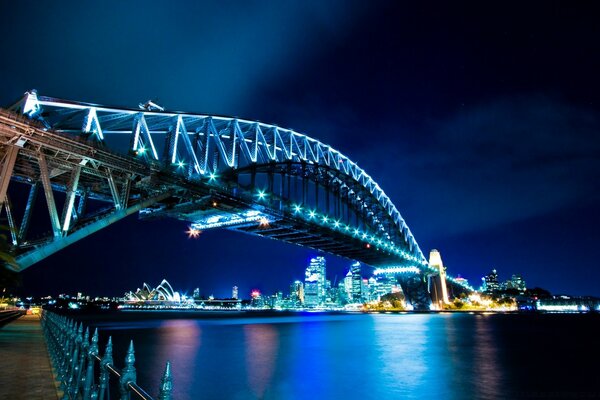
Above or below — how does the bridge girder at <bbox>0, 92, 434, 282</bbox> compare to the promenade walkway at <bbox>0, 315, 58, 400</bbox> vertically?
above

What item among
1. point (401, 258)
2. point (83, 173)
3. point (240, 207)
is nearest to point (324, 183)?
point (401, 258)

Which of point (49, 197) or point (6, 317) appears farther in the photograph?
point (6, 317)

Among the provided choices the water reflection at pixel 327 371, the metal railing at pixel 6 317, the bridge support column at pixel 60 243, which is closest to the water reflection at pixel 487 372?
the water reflection at pixel 327 371

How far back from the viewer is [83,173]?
25281 mm

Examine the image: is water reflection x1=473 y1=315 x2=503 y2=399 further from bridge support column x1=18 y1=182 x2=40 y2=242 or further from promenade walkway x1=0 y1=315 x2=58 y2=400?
bridge support column x1=18 y1=182 x2=40 y2=242

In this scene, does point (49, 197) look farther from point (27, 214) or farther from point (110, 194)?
point (110, 194)

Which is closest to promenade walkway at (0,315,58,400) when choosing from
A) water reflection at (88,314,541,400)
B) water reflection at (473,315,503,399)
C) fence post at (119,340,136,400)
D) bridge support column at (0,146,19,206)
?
water reflection at (88,314,541,400)

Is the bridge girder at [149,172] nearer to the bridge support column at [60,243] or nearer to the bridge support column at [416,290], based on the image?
the bridge support column at [60,243]

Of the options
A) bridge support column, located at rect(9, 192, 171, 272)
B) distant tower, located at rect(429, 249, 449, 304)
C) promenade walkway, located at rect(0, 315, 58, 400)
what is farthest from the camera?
distant tower, located at rect(429, 249, 449, 304)

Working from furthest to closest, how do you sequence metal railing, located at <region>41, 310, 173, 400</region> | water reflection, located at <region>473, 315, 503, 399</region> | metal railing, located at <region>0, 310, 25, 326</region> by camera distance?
metal railing, located at <region>0, 310, 25, 326</region>, water reflection, located at <region>473, 315, 503, 399</region>, metal railing, located at <region>41, 310, 173, 400</region>

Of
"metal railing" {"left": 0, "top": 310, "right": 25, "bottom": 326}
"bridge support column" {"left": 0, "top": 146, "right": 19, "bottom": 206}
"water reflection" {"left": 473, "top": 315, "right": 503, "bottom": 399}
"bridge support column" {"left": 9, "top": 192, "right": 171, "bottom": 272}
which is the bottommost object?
"water reflection" {"left": 473, "top": 315, "right": 503, "bottom": 399}

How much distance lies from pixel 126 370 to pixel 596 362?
90.6 ft

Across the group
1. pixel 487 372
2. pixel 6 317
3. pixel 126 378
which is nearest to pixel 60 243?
pixel 126 378

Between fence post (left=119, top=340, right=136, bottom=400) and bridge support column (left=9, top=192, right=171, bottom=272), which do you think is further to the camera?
bridge support column (left=9, top=192, right=171, bottom=272)
